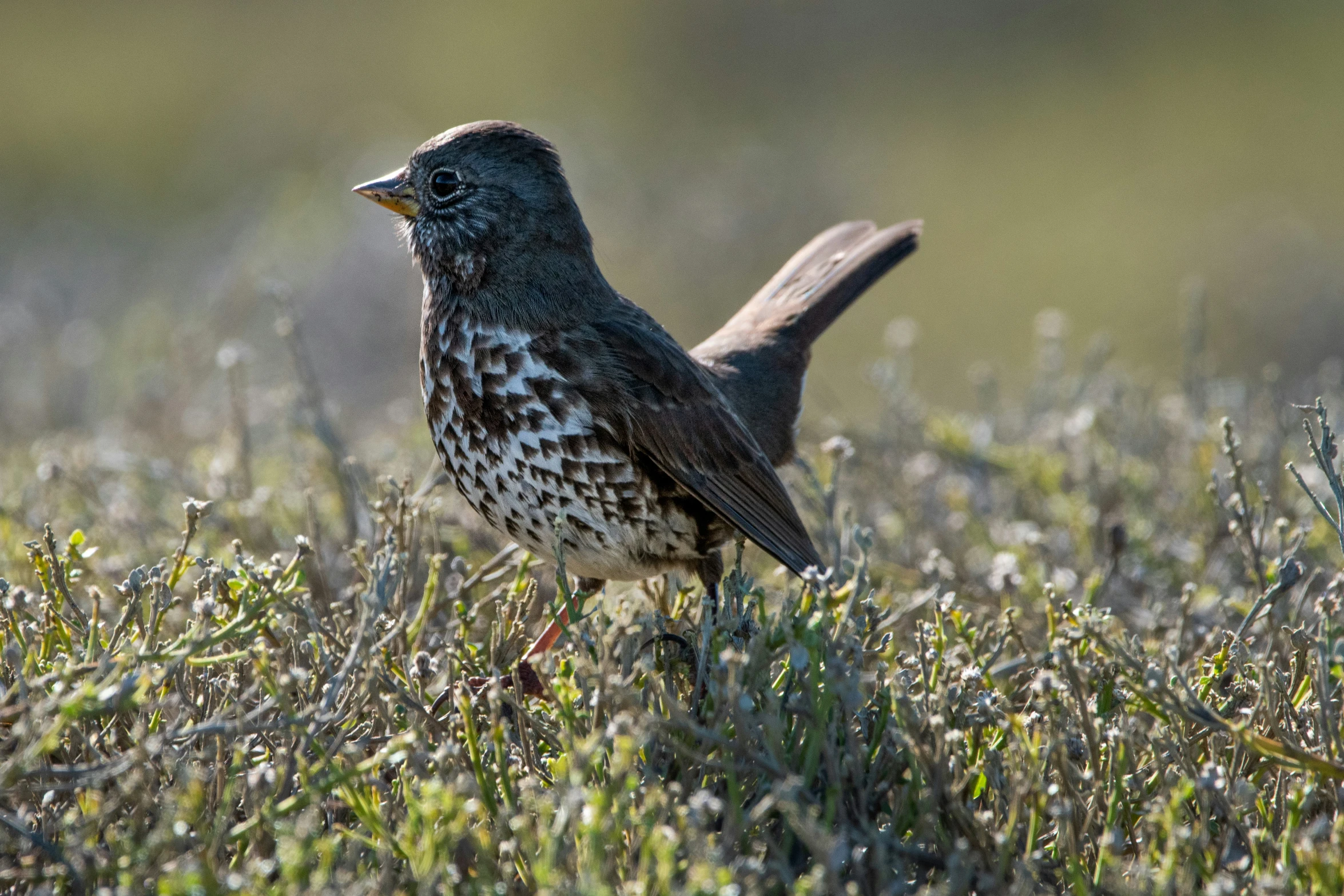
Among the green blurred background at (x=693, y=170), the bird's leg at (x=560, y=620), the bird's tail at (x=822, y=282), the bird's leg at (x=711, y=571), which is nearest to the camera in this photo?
the bird's leg at (x=560, y=620)

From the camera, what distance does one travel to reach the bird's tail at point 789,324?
Answer: 4.48m

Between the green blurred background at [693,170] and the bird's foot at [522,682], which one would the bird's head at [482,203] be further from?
the green blurred background at [693,170]

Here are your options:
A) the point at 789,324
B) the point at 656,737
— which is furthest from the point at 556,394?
the point at 789,324

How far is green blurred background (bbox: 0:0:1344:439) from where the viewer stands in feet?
33.5

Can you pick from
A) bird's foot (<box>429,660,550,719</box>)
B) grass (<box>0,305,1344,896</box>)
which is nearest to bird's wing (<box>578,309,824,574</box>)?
grass (<box>0,305,1344,896</box>)

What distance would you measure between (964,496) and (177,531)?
2.81 metres

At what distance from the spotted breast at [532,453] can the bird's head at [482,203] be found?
19cm

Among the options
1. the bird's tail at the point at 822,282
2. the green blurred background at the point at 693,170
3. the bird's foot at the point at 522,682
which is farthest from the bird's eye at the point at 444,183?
the green blurred background at the point at 693,170

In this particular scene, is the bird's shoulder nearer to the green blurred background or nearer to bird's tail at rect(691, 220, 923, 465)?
bird's tail at rect(691, 220, 923, 465)

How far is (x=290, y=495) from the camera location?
4902mm

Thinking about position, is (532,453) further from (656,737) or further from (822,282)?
(822,282)

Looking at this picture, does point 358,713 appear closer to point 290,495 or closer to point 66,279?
point 290,495

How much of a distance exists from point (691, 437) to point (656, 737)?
131cm

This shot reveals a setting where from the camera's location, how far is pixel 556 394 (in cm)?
357
